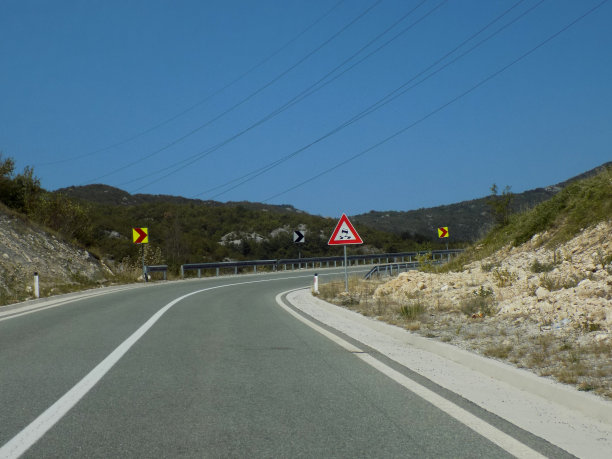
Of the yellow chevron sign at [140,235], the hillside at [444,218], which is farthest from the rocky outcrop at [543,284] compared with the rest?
the hillside at [444,218]

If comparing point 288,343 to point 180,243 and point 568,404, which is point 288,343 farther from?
point 180,243

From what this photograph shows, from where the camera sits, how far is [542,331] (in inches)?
354

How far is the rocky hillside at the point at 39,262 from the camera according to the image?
23.0 m

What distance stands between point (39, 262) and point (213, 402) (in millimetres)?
23434

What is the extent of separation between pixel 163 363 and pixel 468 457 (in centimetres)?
482

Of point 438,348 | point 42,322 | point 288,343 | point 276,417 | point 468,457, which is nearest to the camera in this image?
point 468,457

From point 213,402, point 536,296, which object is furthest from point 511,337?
point 213,402

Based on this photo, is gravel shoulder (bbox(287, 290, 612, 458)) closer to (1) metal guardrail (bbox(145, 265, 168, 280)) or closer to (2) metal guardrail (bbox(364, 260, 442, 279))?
(2) metal guardrail (bbox(364, 260, 442, 279))

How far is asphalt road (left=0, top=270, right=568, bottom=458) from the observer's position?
4469 mm

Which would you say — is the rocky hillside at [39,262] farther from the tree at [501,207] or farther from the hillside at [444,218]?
the hillside at [444,218]

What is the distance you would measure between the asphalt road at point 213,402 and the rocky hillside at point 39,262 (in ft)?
42.6

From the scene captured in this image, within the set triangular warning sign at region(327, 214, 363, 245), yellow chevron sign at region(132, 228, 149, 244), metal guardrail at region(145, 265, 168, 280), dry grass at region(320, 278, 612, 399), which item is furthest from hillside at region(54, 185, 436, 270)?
dry grass at region(320, 278, 612, 399)

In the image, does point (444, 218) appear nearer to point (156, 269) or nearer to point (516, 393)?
point (156, 269)

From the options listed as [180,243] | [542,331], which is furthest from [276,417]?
[180,243]
